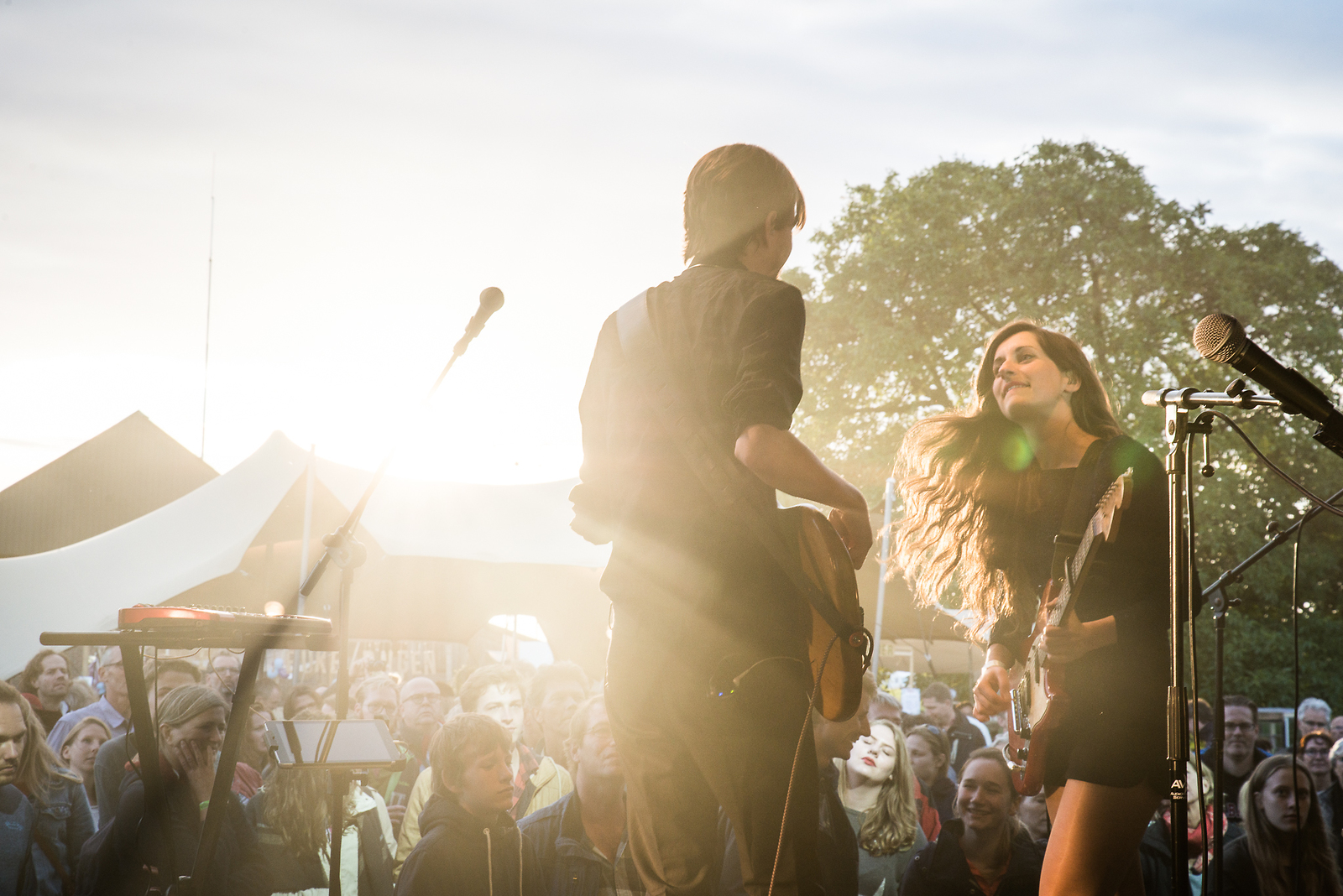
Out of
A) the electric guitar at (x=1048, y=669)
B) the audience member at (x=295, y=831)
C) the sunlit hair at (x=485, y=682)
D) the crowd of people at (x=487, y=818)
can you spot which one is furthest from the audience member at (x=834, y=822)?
the sunlit hair at (x=485, y=682)

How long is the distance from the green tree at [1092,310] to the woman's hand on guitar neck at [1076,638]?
47.4 feet

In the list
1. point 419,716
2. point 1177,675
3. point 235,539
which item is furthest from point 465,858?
point 235,539

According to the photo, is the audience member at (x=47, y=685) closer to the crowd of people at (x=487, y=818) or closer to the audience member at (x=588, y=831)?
the crowd of people at (x=487, y=818)

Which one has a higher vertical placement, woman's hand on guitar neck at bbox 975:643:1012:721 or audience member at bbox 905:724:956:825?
woman's hand on guitar neck at bbox 975:643:1012:721

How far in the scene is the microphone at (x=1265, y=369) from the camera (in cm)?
208

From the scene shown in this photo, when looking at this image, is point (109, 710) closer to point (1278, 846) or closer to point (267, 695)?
point (267, 695)

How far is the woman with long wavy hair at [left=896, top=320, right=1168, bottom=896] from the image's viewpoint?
7.34ft

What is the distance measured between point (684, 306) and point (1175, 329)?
54.1 feet

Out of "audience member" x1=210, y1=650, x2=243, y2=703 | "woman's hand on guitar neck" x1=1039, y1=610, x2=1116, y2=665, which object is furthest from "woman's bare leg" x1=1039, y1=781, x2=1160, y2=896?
"audience member" x1=210, y1=650, x2=243, y2=703

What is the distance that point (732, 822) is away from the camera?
5.06 ft

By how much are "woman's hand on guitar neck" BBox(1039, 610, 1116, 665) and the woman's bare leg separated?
0.94ft

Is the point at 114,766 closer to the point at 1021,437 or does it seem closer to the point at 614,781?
the point at 614,781

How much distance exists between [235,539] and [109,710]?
9.45ft

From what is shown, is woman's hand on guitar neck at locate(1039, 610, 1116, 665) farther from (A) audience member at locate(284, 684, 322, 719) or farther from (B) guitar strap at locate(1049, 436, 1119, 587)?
(A) audience member at locate(284, 684, 322, 719)
